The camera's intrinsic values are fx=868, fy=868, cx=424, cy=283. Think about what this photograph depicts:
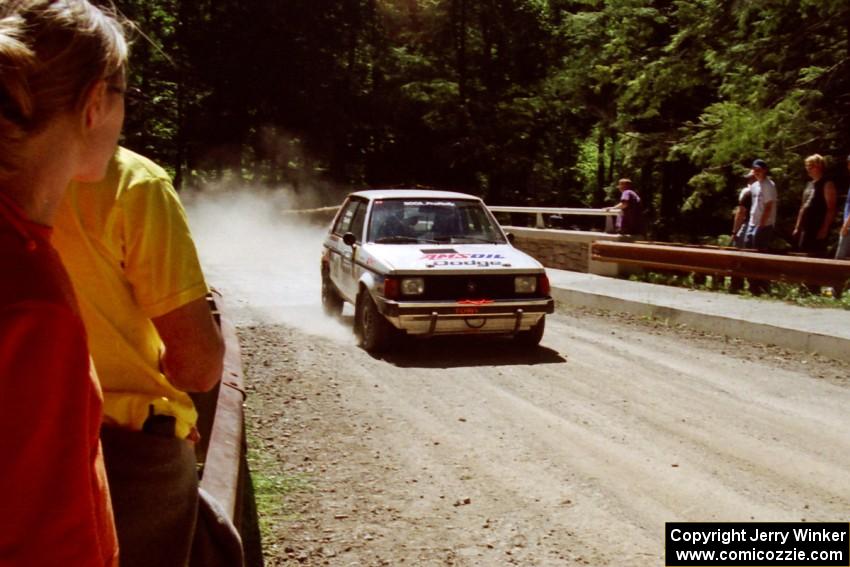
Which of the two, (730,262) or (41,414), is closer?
(41,414)

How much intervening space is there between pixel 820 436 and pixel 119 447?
5.69 metres

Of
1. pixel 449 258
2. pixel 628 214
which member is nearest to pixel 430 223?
pixel 449 258

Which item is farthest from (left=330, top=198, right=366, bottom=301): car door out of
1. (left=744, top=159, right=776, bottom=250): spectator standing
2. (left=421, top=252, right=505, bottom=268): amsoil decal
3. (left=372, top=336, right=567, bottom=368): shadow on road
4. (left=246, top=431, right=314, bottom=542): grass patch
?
(left=744, top=159, right=776, bottom=250): spectator standing

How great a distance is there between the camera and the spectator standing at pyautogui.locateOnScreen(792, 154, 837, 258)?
12805 mm

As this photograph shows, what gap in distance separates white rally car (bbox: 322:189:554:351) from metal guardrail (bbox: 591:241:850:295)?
14.3ft

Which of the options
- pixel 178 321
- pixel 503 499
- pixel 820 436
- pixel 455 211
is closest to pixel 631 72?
pixel 455 211

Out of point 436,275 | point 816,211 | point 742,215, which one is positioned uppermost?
point 816,211

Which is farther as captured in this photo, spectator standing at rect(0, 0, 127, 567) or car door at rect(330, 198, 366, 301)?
car door at rect(330, 198, 366, 301)

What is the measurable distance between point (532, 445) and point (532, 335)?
3.68 metres

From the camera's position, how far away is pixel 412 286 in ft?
29.9

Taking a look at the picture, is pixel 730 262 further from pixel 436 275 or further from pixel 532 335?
pixel 436 275

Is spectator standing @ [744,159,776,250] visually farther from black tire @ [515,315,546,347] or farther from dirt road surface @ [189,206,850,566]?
black tire @ [515,315,546,347]

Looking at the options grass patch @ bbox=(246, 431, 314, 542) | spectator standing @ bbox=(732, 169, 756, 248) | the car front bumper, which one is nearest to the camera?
grass patch @ bbox=(246, 431, 314, 542)

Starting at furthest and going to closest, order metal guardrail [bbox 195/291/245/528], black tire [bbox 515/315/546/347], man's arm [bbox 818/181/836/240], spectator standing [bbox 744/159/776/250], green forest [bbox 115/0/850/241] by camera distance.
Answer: green forest [bbox 115/0/850/241] → spectator standing [bbox 744/159/776/250] → man's arm [bbox 818/181/836/240] → black tire [bbox 515/315/546/347] → metal guardrail [bbox 195/291/245/528]
